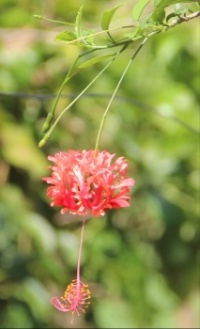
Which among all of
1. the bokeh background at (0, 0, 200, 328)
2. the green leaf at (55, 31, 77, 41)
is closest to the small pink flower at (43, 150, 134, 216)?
the green leaf at (55, 31, 77, 41)

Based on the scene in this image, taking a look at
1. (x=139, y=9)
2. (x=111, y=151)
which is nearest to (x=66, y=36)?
(x=139, y=9)

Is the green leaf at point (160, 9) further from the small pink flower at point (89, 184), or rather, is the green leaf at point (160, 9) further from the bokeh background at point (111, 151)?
the bokeh background at point (111, 151)

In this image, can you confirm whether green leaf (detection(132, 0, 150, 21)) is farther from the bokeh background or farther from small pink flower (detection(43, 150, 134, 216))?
the bokeh background

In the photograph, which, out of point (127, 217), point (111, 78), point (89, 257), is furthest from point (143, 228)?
point (111, 78)

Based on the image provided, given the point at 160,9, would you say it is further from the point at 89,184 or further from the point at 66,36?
the point at 89,184

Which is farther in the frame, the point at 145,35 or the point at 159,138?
the point at 159,138

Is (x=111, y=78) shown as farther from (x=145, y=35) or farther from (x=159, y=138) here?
(x=145, y=35)

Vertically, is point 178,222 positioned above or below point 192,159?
below
